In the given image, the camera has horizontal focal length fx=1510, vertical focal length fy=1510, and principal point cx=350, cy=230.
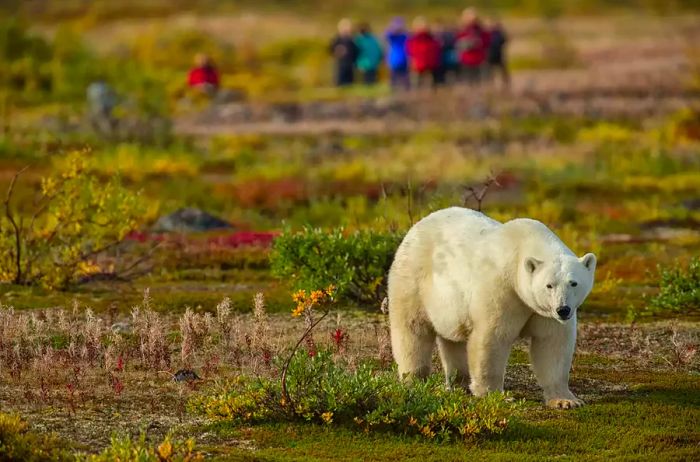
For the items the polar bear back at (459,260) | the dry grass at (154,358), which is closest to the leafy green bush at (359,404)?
the dry grass at (154,358)

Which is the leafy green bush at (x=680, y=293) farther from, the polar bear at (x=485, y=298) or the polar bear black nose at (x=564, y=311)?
the polar bear black nose at (x=564, y=311)

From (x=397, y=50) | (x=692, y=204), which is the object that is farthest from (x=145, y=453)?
(x=397, y=50)

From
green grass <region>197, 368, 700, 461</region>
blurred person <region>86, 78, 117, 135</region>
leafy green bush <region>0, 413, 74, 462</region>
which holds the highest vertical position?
blurred person <region>86, 78, 117, 135</region>

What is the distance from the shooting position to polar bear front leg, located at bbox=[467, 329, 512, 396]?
13.1m

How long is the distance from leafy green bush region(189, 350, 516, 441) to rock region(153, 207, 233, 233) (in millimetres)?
14023

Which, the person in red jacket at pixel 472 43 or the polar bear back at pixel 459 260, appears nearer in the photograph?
the polar bear back at pixel 459 260

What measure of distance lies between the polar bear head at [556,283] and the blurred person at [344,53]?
39857mm

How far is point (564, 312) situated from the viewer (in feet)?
40.9

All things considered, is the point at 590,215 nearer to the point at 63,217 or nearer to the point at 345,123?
the point at 63,217

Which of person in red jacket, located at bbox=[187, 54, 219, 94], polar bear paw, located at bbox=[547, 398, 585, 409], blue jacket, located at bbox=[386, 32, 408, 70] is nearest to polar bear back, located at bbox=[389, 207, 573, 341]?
polar bear paw, located at bbox=[547, 398, 585, 409]

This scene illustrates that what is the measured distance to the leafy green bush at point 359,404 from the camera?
40.6 feet

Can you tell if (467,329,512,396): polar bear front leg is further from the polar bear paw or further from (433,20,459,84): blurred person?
(433,20,459,84): blurred person

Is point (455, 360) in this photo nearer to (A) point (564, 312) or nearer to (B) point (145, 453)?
(A) point (564, 312)

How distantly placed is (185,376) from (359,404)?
2.26m
